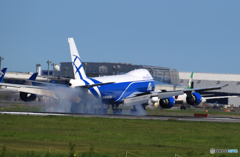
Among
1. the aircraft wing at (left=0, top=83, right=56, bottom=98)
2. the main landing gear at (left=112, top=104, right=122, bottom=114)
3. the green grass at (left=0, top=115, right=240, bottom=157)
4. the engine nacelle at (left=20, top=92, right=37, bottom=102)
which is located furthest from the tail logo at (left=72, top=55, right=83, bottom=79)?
the green grass at (left=0, top=115, right=240, bottom=157)

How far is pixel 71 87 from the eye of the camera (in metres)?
50.1

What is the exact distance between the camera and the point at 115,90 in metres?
57.6

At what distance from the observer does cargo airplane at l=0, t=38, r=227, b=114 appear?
51.3 meters

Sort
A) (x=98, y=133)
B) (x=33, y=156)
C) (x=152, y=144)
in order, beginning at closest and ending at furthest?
(x=33, y=156), (x=152, y=144), (x=98, y=133)

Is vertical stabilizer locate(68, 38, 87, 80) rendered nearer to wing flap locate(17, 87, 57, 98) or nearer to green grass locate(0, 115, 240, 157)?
wing flap locate(17, 87, 57, 98)

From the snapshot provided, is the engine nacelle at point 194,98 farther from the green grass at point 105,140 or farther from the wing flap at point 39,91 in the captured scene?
the green grass at point 105,140

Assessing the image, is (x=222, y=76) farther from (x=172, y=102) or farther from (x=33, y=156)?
(x=33, y=156)

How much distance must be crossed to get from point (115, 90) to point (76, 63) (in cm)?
860

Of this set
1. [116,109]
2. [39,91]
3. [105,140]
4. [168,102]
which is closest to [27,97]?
[39,91]

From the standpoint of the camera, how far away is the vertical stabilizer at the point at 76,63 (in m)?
51.1

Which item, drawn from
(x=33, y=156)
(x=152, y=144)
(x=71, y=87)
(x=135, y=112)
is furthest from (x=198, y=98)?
Answer: (x=33, y=156)

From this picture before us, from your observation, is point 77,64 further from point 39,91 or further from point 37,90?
point 37,90

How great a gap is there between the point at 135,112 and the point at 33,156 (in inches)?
1724

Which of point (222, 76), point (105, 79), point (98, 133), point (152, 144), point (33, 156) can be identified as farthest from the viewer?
point (222, 76)
